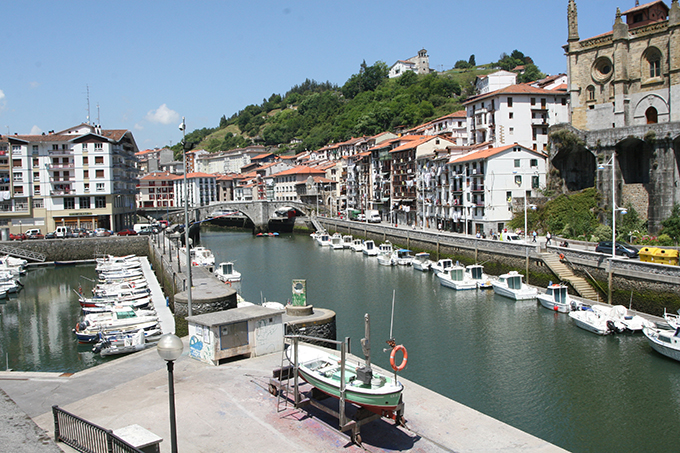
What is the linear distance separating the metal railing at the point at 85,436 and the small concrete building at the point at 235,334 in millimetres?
5567

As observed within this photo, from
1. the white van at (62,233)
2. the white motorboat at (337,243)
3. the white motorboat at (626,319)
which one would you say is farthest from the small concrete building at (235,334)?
the white van at (62,233)

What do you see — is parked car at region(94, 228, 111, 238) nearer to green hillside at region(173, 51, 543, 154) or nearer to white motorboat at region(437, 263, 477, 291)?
green hillside at region(173, 51, 543, 154)

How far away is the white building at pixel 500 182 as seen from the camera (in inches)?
2253

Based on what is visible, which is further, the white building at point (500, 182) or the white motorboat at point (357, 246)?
the white motorboat at point (357, 246)

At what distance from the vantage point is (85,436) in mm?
11000

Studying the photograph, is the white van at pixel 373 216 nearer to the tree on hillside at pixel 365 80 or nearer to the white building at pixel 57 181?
the white building at pixel 57 181

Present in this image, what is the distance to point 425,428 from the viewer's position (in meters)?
12.9

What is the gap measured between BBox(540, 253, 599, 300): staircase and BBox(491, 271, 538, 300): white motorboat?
2.20 m

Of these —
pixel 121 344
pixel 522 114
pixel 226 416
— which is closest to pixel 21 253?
pixel 121 344

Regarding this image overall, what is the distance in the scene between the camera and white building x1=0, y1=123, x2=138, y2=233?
69750 mm

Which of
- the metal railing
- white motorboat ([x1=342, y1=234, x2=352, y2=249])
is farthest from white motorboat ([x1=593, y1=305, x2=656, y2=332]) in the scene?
white motorboat ([x1=342, y1=234, x2=352, y2=249])

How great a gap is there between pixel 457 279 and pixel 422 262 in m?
9.77

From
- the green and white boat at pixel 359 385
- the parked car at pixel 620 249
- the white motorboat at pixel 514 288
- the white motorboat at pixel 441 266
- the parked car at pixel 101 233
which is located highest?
the parked car at pixel 101 233

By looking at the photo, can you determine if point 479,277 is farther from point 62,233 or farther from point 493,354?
point 62,233
